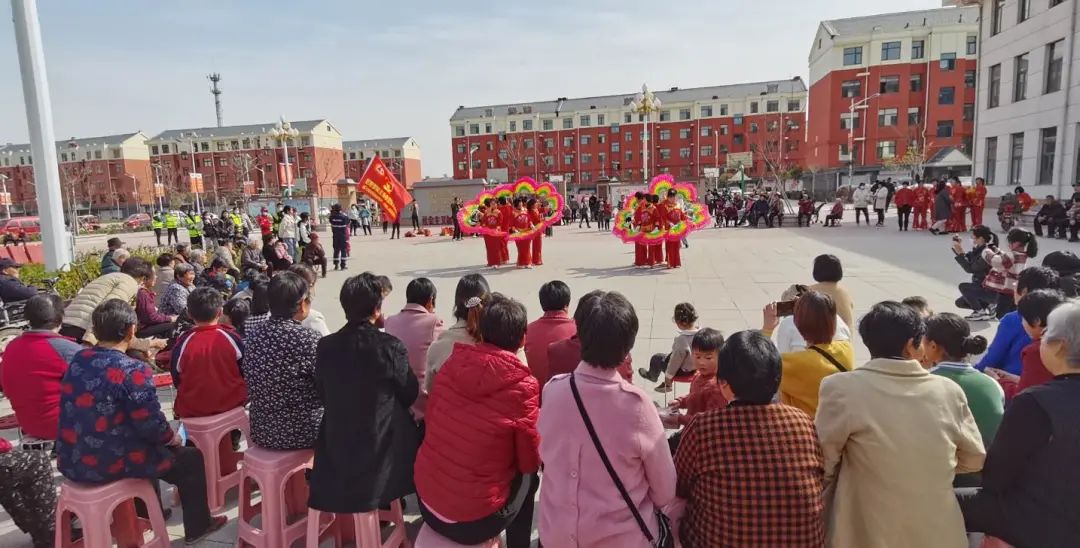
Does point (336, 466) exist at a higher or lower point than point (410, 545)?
higher

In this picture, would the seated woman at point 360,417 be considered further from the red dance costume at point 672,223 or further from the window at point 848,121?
the window at point 848,121

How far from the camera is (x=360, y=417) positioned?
2662mm

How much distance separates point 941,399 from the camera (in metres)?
2.15

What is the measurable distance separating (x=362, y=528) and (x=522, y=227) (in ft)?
33.5

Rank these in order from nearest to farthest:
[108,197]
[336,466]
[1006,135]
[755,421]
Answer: [755,421]
[336,466]
[1006,135]
[108,197]

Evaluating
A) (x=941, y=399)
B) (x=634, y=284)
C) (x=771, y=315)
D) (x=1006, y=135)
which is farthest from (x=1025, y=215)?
(x=941, y=399)

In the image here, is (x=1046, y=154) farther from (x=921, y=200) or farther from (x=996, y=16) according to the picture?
Answer: (x=996, y=16)

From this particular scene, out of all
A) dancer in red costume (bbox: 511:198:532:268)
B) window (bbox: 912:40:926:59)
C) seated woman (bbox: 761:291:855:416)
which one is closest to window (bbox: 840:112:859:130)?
window (bbox: 912:40:926:59)

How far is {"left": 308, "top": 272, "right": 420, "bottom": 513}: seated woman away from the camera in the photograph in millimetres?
2662

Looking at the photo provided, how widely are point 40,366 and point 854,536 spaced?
4.26 meters

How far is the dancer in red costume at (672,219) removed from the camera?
1192 centimetres

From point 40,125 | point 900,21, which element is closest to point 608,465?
point 40,125

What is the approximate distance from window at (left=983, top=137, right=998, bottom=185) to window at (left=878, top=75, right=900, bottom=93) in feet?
80.2

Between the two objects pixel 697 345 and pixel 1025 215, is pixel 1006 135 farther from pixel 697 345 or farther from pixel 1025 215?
pixel 697 345
